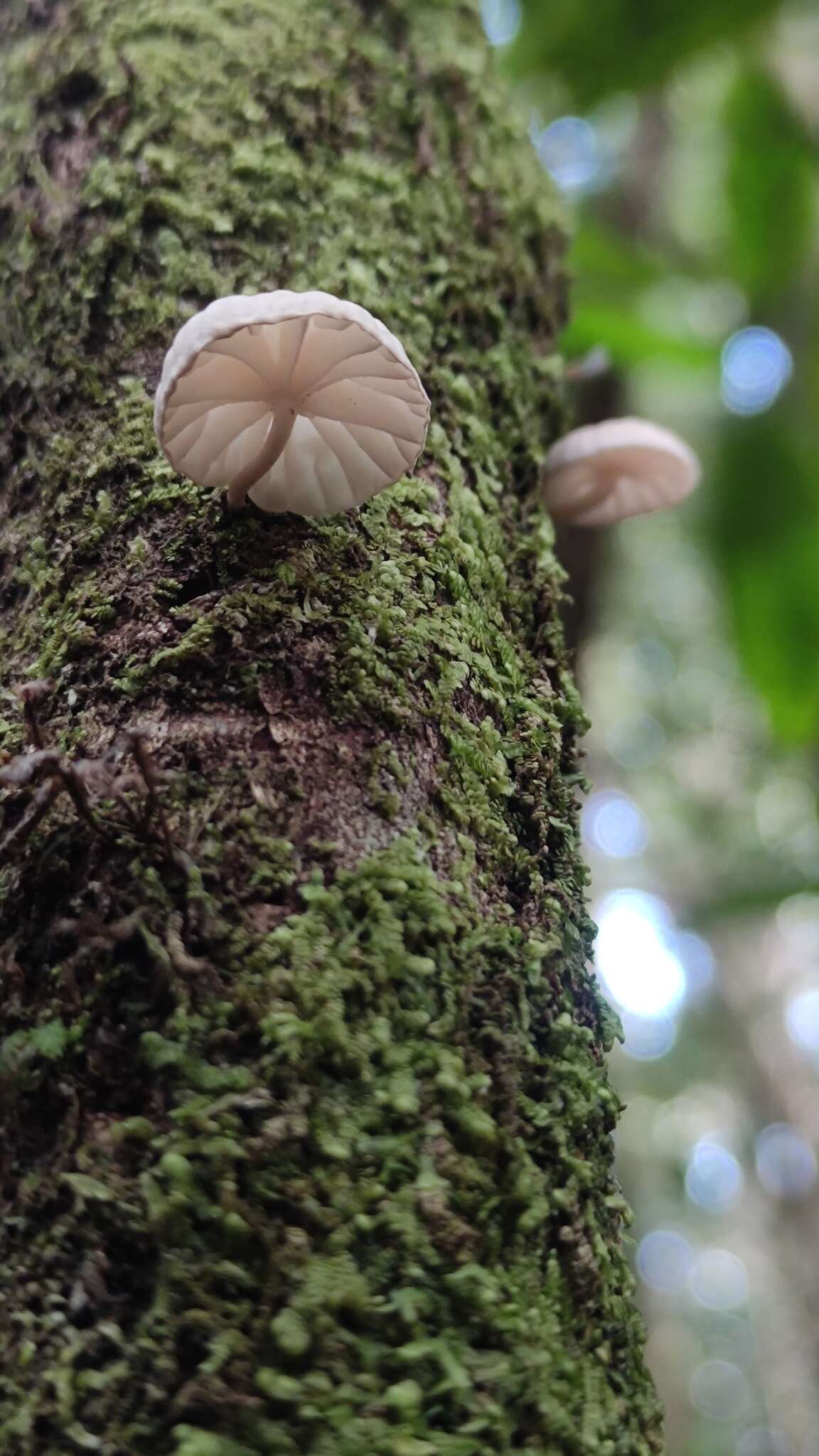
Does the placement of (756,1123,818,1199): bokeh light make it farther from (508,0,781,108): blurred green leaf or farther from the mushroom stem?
the mushroom stem

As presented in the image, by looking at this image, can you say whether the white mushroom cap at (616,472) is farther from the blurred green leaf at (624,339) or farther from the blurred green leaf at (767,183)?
the blurred green leaf at (767,183)

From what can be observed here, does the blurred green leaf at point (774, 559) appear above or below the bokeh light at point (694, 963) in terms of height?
below

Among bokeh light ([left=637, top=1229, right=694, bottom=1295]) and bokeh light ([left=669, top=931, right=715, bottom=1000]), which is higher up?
bokeh light ([left=669, top=931, right=715, bottom=1000])

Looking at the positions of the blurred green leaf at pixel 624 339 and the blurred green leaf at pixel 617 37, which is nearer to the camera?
the blurred green leaf at pixel 617 37

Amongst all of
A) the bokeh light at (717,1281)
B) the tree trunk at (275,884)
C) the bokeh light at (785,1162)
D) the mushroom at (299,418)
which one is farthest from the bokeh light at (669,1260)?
the mushroom at (299,418)

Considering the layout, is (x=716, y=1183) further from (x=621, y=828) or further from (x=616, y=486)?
(x=616, y=486)

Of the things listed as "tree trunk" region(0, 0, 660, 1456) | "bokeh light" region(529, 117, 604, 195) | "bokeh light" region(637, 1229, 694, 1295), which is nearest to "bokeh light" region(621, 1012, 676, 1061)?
"bokeh light" region(637, 1229, 694, 1295)
